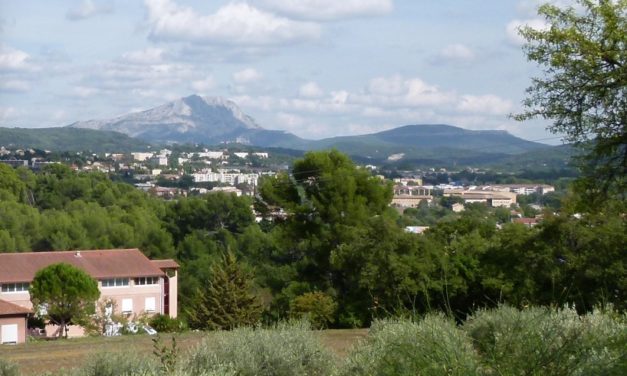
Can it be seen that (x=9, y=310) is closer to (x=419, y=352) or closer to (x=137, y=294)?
(x=137, y=294)

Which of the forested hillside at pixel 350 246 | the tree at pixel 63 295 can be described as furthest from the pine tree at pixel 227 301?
the tree at pixel 63 295

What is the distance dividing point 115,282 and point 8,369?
4284 centimetres

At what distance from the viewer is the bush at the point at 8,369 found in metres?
7.58

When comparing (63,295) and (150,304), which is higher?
(63,295)

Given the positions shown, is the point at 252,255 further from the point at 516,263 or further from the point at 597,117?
the point at 597,117

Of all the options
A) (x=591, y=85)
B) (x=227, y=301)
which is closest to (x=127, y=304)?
(x=227, y=301)

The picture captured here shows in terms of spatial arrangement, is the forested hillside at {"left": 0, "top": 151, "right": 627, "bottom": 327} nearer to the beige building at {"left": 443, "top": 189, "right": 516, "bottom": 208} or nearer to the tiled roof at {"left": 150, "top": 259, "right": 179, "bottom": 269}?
the tiled roof at {"left": 150, "top": 259, "right": 179, "bottom": 269}

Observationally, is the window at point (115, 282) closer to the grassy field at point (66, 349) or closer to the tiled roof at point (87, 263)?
the tiled roof at point (87, 263)

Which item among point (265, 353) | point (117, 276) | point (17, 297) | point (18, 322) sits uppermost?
point (265, 353)

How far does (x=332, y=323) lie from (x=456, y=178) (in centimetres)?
12584

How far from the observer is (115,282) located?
163 ft

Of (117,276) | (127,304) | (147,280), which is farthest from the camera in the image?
(127,304)

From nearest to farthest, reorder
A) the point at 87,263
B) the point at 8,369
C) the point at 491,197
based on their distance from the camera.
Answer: the point at 8,369 < the point at 87,263 < the point at 491,197

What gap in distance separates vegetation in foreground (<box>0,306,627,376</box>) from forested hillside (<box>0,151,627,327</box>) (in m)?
0.31
